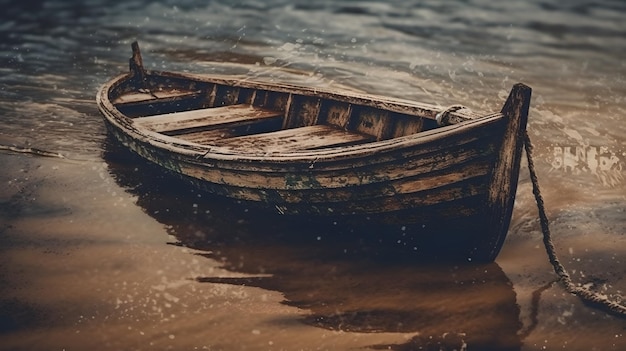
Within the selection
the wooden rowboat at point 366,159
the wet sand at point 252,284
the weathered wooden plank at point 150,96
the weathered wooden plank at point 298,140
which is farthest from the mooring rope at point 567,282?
the weathered wooden plank at point 150,96

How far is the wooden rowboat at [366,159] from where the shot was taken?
441 cm

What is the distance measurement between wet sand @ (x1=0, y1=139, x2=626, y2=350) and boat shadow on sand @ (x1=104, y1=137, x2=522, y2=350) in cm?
1

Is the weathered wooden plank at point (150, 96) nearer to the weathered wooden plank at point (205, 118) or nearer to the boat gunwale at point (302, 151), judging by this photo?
the boat gunwale at point (302, 151)

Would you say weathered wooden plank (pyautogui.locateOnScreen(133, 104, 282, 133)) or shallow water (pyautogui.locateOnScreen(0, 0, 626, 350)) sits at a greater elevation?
weathered wooden plank (pyautogui.locateOnScreen(133, 104, 282, 133))

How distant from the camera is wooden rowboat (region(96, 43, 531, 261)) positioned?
441 centimetres

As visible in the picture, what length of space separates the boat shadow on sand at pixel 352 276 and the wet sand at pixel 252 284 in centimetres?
1

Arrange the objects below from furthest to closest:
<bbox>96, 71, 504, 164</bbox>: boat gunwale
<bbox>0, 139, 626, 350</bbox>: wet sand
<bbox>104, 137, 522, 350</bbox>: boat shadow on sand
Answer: <bbox>96, 71, 504, 164</bbox>: boat gunwale, <bbox>104, 137, 522, 350</bbox>: boat shadow on sand, <bbox>0, 139, 626, 350</bbox>: wet sand

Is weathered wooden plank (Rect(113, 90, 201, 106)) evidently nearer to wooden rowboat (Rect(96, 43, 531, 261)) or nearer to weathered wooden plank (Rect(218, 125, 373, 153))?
wooden rowboat (Rect(96, 43, 531, 261))

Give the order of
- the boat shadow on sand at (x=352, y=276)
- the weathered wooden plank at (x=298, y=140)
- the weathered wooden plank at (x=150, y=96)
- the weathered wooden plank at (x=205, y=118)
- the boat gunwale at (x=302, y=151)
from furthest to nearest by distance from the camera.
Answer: the weathered wooden plank at (x=150, y=96)
the weathered wooden plank at (x=205, y=118)
the weathered wooden plank at (x=298, y=140)
the boat gunwale at (x=302, y=151)
the boat shadow on sand at (x=352, y=276)

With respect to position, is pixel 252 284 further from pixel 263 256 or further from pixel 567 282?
pixel 567 282

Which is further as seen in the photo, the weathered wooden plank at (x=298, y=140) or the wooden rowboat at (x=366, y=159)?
the weathered wooden plank at (x=298, y=140)

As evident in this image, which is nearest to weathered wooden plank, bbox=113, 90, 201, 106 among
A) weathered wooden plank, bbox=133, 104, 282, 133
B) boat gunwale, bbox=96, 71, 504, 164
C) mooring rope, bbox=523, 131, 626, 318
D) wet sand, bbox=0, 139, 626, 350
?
boat gunwale, bbox=96, 71, 504, 164

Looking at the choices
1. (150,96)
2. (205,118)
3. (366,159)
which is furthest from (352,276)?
(150,96)

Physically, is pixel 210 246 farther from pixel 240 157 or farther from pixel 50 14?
pixel 50 14
